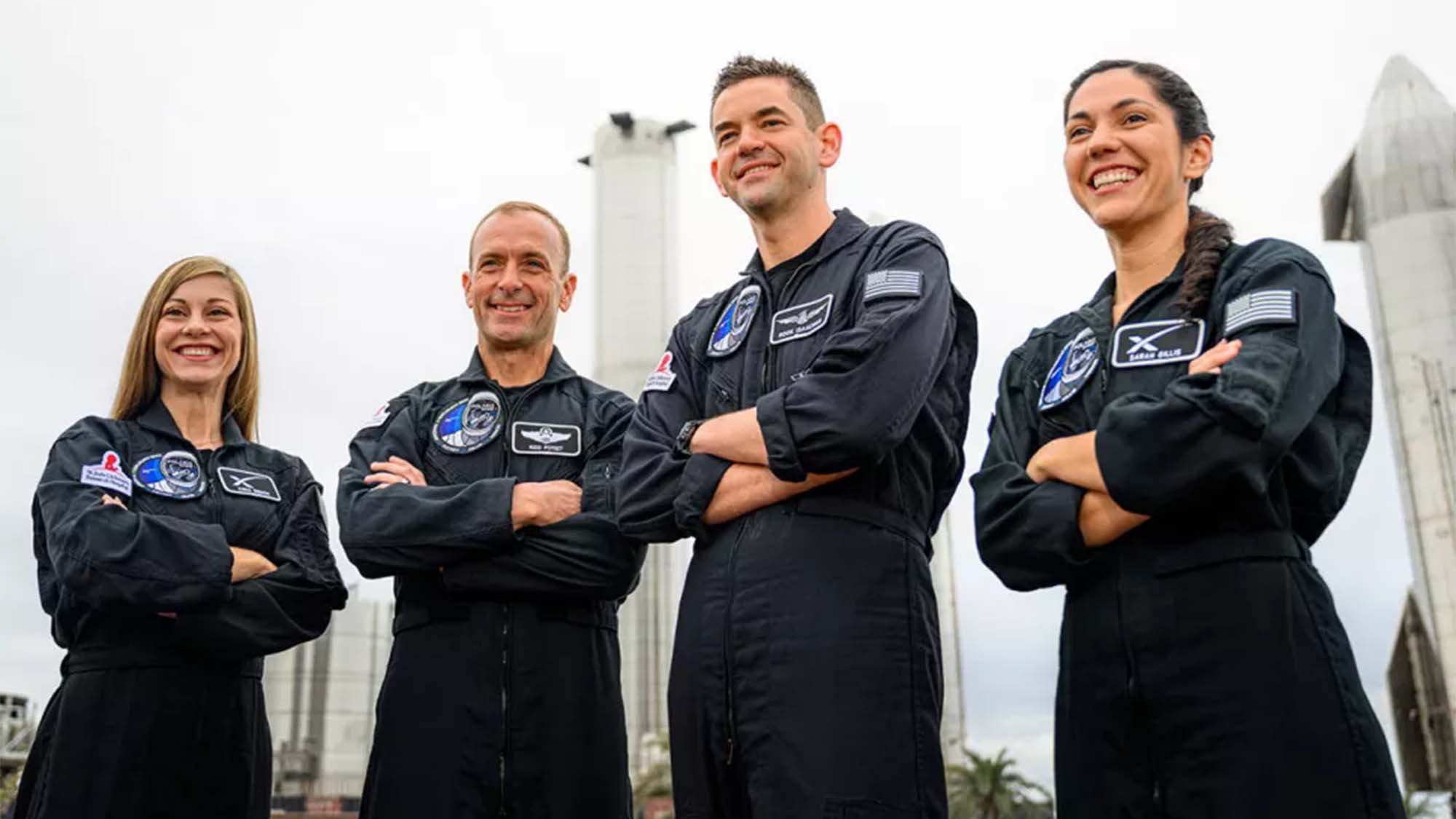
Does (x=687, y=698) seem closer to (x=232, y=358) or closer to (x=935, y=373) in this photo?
(x=935, y=373)

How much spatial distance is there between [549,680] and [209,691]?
114 centimetres

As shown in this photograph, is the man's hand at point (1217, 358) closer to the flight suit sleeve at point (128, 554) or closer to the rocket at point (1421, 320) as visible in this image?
the flight suit sleeve at point (128, 554)

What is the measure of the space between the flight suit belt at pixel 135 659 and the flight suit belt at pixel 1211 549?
9.29ft

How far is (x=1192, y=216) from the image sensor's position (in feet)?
10.6

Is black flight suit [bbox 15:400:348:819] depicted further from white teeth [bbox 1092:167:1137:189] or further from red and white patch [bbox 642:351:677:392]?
white teeth [bbox 1092:167:1137:189]

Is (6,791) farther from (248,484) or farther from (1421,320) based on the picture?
(1421,320)

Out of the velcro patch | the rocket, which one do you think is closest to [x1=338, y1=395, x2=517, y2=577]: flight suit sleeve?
the velcro patch

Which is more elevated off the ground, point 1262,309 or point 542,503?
point 1262,309

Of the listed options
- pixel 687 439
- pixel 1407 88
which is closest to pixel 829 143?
pixel 687 439

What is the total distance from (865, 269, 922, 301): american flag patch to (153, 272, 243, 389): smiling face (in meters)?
2.39

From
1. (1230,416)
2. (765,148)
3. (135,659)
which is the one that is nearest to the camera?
(1230,416)

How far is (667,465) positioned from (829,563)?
0.55 metres

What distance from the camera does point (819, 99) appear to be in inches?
144

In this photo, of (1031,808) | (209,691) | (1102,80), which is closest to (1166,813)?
(1102,80)
